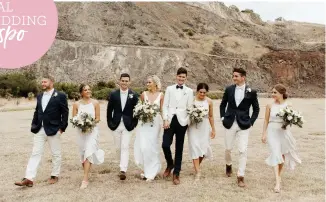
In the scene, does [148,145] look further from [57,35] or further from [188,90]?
[57,35]

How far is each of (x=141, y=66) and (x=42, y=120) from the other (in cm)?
5326

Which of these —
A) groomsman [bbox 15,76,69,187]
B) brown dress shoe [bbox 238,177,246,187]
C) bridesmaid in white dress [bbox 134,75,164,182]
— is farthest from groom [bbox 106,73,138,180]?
brown dress shoe [bbox 238,177,246,187]

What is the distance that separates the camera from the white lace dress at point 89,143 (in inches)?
375

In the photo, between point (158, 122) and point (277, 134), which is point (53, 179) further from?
point (277, 134)

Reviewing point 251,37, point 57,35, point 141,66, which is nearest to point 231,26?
point 251,37

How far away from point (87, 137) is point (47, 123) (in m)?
0.92

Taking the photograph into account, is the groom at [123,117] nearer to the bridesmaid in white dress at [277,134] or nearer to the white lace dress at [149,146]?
the white lace dress at [149,146]

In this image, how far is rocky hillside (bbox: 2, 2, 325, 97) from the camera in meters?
61.6

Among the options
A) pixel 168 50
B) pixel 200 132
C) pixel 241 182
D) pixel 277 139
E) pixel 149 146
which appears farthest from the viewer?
pixel 168 50

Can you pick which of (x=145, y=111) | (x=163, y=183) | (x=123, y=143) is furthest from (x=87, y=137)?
(x=163, y=183)

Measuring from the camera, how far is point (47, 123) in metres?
9.51

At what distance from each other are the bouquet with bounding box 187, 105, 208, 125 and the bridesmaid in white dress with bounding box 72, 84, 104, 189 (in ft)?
6.80

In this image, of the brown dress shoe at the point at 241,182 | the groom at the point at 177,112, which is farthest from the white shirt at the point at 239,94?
the brown dress shoe at the point at 241,182

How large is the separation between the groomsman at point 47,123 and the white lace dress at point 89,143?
0.41 m
